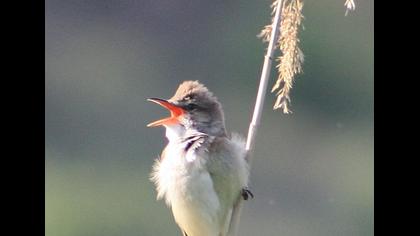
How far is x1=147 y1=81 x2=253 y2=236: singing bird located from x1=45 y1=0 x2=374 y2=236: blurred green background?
33.6 feet

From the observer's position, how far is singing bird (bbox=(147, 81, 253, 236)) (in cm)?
618

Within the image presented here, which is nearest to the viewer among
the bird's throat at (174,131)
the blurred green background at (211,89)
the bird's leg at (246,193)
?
the bird's leg at (246,193)

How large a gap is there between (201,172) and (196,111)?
0.44 metres

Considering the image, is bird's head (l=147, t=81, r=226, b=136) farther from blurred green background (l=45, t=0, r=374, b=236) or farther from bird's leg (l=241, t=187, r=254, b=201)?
blurred green background (l=45, t=0, r=374, b=236)

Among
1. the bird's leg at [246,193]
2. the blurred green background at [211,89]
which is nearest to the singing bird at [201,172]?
the bird's leg at [246,193]

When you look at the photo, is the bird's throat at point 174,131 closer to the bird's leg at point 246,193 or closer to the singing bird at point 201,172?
the singing bird at point 201,172

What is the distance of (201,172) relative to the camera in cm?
619

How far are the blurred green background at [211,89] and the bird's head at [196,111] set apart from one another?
1017cm

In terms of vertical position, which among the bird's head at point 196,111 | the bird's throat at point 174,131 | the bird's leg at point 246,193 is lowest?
the bird's leg at point 246,193

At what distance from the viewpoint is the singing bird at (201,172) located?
6.18 m

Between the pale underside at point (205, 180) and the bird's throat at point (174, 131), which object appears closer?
the pale underside at point (205, 180)

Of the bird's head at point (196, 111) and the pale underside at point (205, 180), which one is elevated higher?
the bird's head at point (196, 111)
